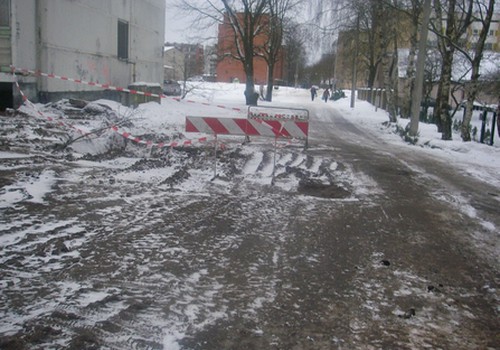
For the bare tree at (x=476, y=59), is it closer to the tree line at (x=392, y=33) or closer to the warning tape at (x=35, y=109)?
the tree line at (x=392, y=33)

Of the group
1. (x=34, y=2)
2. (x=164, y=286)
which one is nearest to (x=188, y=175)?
(x=164, y=286)

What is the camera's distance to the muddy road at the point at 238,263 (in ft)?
12.1

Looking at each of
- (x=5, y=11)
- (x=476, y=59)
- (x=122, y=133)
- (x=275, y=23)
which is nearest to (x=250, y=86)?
(x=275, y=23)

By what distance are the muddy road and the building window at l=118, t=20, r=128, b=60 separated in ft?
47.1

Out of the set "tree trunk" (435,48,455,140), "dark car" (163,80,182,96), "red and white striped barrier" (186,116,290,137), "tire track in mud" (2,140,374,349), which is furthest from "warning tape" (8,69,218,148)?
"dark car" (163,80,182,96)

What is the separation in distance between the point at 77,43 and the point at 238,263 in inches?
597

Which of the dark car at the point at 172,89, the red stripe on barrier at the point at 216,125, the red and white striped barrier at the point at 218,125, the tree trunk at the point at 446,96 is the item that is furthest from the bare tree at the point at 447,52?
the dark car at the point at 172,89

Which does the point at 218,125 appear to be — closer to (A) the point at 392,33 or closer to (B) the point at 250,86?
(A) the point at 392,33

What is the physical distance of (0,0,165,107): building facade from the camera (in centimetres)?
1391

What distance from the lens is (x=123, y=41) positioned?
74.5 feet

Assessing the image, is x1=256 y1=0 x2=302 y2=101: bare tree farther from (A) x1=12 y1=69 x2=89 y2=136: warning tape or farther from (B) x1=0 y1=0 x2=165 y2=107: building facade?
(A) x1=12 y1=69 x2=89 y2=136: warning tape

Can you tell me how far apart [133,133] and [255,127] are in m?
5.69

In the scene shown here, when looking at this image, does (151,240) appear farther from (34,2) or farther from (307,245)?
(34,2)

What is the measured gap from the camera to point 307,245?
5.79m
